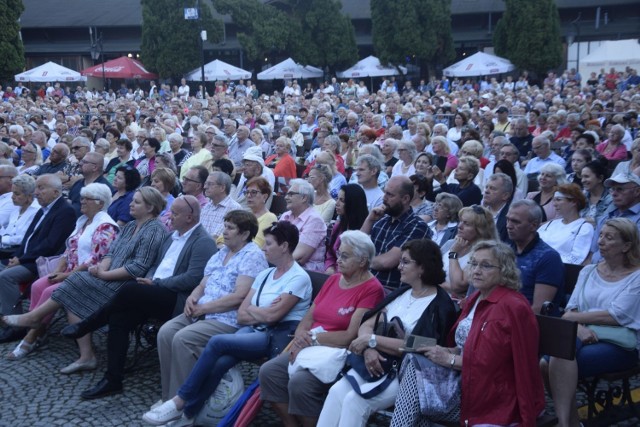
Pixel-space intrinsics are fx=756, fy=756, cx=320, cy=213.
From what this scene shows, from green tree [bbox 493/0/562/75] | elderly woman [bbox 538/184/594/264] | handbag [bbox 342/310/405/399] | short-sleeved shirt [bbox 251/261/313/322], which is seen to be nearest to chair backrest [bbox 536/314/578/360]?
handbag [bbox 342/310/405/399]

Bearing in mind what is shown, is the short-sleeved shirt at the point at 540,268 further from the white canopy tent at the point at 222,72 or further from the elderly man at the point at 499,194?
the white canopy tent at the point at 222,72

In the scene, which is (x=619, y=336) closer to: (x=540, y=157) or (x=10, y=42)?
(x=540, y=157)

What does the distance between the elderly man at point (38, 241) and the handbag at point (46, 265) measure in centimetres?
19

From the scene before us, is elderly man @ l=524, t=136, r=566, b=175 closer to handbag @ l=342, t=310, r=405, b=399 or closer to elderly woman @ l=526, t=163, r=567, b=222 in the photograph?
elderly woman @ l=526, t=163, r=567, b=222

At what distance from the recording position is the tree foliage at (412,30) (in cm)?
3653

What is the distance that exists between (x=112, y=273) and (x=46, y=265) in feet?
4.24

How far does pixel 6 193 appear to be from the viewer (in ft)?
28.3

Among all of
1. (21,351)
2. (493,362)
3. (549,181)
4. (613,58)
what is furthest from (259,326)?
(613,58)

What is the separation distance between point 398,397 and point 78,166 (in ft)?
25.0

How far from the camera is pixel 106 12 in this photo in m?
46.9

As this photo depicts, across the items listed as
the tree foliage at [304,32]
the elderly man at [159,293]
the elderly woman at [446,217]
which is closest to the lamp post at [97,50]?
the tree foliage at [304,32]

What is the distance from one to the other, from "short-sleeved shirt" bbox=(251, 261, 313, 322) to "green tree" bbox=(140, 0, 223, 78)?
35.8 meters

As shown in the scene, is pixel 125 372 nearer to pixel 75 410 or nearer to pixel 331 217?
pixel 75 410

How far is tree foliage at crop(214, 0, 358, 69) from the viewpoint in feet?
126
